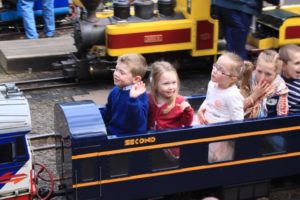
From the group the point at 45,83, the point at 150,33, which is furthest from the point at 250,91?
the point at 45,83

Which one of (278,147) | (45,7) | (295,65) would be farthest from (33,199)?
(45,7)

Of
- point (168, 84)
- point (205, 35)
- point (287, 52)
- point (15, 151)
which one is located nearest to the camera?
point (15, 151)

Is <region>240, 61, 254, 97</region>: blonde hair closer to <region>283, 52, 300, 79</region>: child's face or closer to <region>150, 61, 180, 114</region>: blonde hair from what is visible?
<region>283, 52, 300, 79</region>: child's face

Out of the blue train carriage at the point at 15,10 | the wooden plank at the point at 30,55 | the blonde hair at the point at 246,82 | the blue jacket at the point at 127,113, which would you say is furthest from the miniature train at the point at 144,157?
the blue train carriage at the point at 15,10

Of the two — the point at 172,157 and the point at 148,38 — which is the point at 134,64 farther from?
the point at 148,38

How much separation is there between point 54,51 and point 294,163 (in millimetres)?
5025

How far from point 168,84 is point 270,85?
0.89m

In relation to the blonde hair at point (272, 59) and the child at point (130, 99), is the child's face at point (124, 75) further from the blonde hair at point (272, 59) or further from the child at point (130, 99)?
the blonde hair at point (272, 59)

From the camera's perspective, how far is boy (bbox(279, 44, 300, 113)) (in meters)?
4.75

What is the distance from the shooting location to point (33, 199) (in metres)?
4.43

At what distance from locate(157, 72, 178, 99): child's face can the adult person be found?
2.56 meters

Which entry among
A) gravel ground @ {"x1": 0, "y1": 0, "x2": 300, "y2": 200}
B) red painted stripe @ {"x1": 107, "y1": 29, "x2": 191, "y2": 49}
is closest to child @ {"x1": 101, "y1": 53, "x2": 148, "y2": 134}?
gravel ground @ {"x1": 0, "y1": 0, "x2": 300, "y2": 200}

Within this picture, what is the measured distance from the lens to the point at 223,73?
14.6 ft

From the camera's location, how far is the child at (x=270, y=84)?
15.1ft
